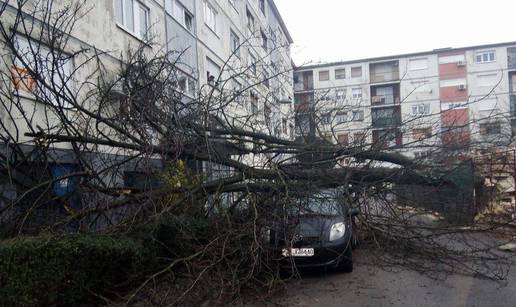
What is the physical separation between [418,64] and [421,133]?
4226cm

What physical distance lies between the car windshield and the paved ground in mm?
978

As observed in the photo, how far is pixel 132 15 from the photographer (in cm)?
1358

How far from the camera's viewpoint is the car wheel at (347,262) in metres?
6.95

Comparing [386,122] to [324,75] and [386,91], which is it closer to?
[324,75]

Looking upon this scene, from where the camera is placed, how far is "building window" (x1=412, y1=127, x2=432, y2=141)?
25.8ft

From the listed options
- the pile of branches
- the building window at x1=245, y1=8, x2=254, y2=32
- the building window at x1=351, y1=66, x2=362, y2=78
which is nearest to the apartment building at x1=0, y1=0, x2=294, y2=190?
the building window at x1=245, y1=8, x2=254, y2=32

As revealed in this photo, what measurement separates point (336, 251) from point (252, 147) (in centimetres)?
254

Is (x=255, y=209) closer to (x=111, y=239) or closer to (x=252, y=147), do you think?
(x=111, y=239)

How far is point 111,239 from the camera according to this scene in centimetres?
598

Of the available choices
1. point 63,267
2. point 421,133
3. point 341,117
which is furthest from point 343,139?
point 63,267

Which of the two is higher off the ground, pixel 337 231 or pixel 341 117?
pixel 341 117

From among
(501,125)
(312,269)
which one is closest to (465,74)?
(501,125)

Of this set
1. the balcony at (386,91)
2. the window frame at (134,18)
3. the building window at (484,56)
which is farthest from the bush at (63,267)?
the building window at (484,56)

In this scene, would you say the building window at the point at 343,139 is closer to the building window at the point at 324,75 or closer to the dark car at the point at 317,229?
the dark car at the point at 317,229
